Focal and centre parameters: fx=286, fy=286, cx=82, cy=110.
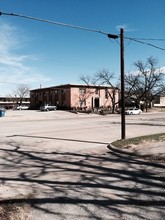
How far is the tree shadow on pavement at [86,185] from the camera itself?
17.8ft

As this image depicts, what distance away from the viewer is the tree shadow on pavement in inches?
213

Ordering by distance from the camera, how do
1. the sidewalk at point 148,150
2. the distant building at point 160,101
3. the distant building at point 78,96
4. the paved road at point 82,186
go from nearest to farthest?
the paved road at point 82,186 → the sidewalk at point 148,150 → the distant building at point 78,96 → the distant building at point 160,101

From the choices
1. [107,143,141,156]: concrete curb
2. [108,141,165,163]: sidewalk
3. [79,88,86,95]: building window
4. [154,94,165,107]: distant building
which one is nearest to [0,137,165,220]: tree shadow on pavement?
[107,143,141,156]: concrete curb

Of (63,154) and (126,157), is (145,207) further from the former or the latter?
(63,154)

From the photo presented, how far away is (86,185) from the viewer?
7223 mm

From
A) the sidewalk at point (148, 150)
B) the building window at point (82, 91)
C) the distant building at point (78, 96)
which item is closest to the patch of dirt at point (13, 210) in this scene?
the sidewalk at point (148, 150)

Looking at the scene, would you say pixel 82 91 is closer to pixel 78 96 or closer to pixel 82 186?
pixel 78 96

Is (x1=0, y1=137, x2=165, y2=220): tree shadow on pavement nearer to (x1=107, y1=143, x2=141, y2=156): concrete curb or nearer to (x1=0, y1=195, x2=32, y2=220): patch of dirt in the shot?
(x1=0, y1=195, x2=32, y2=220): patch of dirt

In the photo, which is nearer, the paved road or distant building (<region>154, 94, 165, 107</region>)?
the paved road

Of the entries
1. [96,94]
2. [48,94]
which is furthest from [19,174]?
[48,94]

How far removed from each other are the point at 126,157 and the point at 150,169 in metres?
2.38

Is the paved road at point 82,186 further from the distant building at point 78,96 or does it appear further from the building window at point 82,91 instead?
the building window at point 82,91

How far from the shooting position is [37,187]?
711 centimetres

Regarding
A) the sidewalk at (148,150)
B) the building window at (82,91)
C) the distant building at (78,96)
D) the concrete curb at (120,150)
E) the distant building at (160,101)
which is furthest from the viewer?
the distant building at (160,101)
